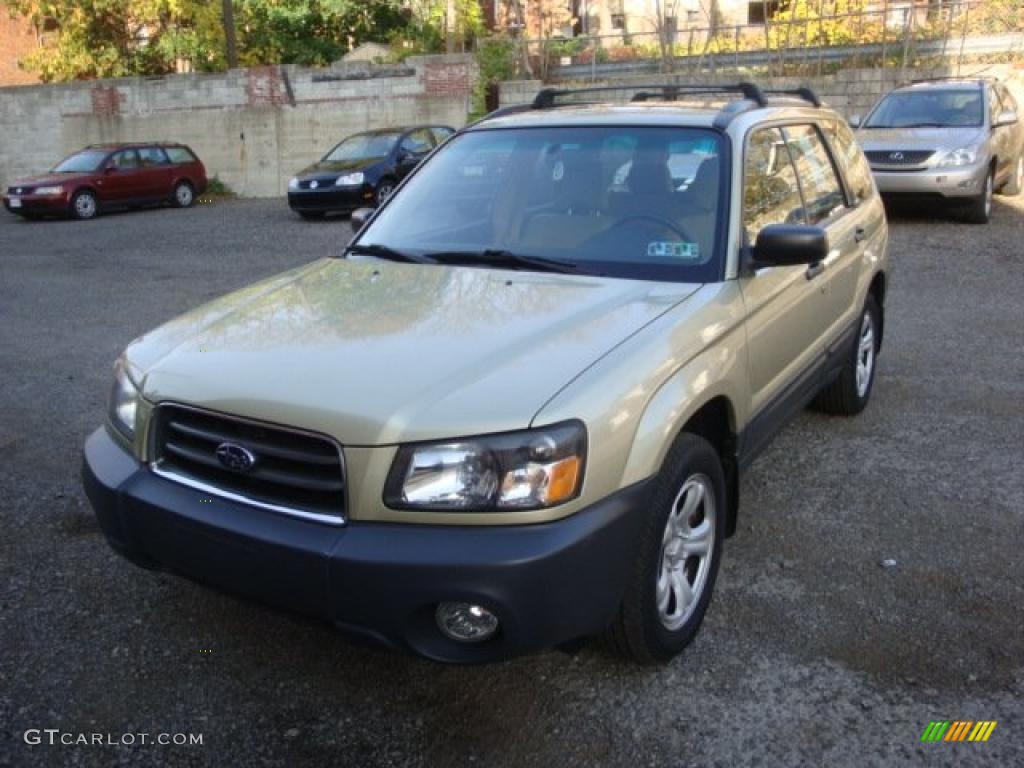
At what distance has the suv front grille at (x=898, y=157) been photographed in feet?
37.6

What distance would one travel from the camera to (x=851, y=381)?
17.0 feet

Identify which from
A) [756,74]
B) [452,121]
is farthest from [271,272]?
[756,74]

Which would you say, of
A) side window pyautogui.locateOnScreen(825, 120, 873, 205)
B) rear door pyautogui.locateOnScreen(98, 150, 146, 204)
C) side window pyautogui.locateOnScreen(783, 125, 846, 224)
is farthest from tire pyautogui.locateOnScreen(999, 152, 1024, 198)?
rear door pyautogui.locateOnScreen(98, 150, 146, 204)

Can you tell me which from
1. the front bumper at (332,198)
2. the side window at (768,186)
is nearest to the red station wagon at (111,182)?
the front bumper at (332,198)

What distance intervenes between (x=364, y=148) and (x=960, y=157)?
32.9 ft

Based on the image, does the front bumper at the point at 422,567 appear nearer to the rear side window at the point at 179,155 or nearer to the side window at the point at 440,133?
the side window at the point at 440,133

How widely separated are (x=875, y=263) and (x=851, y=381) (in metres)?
0.67

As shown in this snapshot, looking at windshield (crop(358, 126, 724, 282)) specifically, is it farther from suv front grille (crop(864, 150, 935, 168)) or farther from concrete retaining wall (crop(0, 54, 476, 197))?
concrete retaining wall (crop(0, 54, 476, 197))

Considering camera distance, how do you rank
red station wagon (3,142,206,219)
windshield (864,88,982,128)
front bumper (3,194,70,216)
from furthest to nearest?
red station wagon (3,142,206,219) → front bumper (3,194,70,216) → windshield (864,88,982,128)

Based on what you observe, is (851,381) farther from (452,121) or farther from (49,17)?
(49,17)

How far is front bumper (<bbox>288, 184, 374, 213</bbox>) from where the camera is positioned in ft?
52.9

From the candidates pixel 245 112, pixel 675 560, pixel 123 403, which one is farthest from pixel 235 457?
pixel 245 112

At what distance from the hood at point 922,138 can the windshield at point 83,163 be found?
561 inches

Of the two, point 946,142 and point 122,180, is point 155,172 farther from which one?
point 946,142
